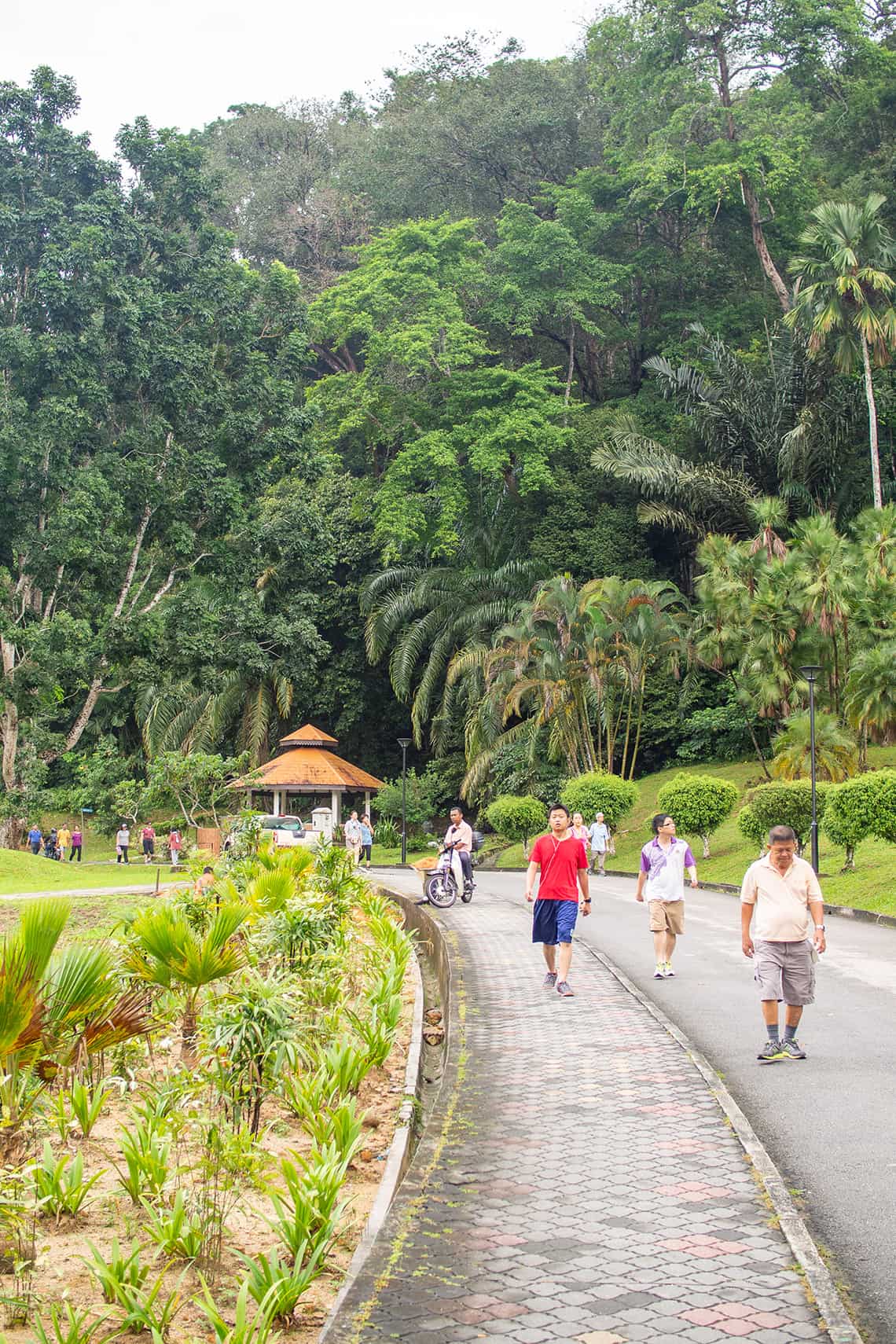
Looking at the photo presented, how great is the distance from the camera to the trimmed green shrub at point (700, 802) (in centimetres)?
3025

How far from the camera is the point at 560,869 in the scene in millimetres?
11492

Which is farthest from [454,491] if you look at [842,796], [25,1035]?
[25,1035]

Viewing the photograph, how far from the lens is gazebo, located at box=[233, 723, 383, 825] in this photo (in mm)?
45594

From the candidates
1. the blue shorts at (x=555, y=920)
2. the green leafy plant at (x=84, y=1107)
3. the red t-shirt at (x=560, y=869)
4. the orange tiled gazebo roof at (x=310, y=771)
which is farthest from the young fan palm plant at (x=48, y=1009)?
the orange tiled gazebo roof at (x=310, y=771)

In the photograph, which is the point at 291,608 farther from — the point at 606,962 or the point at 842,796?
the point at 606,962

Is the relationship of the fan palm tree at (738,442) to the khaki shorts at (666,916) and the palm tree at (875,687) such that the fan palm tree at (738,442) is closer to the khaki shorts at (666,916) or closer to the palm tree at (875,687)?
the palm tree at (875,687)

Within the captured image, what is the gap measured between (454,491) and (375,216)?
1547cm

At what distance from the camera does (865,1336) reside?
174 inches

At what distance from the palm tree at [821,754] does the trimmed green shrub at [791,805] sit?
3.20 m

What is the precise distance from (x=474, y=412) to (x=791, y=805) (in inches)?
883

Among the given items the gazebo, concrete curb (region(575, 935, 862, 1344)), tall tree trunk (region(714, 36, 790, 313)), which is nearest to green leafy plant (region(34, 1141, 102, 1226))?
concrete curb (region(575, 935, 862, 1344))

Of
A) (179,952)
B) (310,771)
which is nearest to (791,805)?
(179,952)

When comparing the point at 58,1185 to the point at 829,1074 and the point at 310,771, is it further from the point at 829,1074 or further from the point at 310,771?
the point at 310,771

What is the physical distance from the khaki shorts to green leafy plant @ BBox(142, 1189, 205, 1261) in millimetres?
7780
